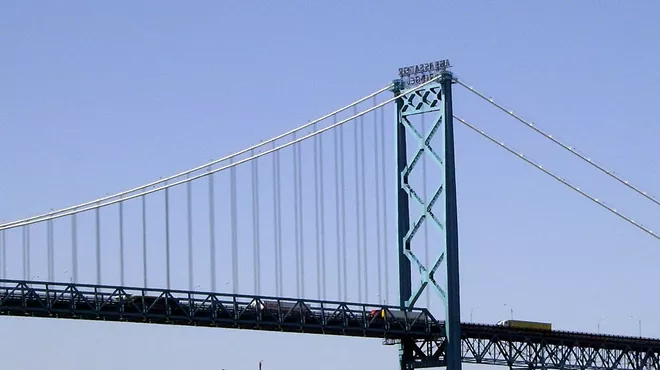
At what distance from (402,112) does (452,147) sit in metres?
7.29

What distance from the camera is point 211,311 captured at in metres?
167

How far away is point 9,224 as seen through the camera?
163 metres

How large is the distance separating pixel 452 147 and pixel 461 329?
18.9 metres

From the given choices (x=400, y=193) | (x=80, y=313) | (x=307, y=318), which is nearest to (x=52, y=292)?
(x=80, y=313)

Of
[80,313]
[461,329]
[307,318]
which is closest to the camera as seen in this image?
[80,313]

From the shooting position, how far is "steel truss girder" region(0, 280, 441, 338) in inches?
6348

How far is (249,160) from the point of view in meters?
177

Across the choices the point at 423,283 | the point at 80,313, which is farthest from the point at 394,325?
the point at 80,313

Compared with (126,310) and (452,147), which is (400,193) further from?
(126,310)

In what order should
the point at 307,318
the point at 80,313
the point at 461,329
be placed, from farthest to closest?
the point at 461,329 → the point at 307,318 → the point at 80,313

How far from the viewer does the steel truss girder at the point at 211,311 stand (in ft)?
529

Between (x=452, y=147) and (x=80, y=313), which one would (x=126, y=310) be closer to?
(x=80, y=313)

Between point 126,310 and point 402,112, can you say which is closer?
point 126,310

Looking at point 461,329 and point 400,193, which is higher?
point 400,193
